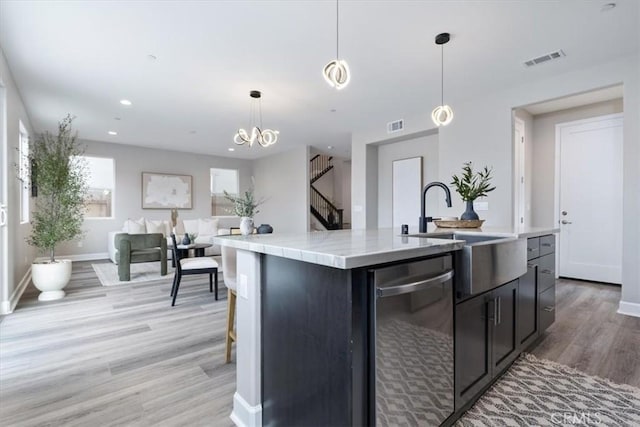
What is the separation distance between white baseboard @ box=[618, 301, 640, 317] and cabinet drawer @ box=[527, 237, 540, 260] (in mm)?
1915

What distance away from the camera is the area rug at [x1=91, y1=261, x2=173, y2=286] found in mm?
4901

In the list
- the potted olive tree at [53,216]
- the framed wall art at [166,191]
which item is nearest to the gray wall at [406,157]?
the potted olive tree at [53,216]

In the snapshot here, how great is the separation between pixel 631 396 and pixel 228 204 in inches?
363

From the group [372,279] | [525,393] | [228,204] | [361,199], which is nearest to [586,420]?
[525,393]

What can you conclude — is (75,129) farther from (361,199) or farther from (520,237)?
(520,237)

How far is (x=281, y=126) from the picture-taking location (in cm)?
615

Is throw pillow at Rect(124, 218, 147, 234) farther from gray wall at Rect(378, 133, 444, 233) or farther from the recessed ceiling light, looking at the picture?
the recessed ceiling light

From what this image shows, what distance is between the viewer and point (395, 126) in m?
5.72

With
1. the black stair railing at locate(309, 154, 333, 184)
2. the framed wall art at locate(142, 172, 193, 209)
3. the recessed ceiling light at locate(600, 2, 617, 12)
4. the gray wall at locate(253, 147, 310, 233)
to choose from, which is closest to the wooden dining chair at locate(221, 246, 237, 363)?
the recessed ceiling light at locate(600, 2, 617, 12)

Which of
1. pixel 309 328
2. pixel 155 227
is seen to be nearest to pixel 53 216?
pixel 155 227

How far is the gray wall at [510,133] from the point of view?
11.0 ft

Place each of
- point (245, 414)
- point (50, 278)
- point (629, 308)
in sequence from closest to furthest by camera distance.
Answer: point (245, 414), point (629, 308), point (50, 278)

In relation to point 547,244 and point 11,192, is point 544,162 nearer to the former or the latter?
point 547,244

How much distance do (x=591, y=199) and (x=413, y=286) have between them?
5.14 metres
